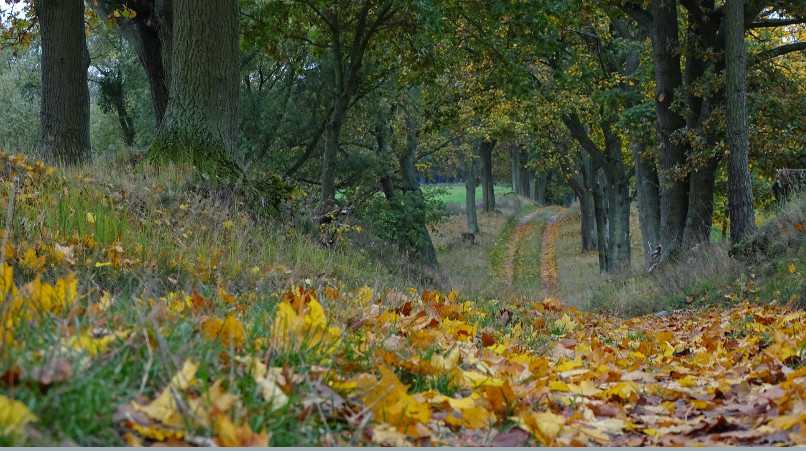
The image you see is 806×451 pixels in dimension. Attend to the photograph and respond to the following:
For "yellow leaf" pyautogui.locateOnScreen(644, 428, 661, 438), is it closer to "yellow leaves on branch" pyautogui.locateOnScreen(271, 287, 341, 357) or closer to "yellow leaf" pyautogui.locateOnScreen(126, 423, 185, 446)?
"yellow leaves on branch" pyautogui.locateOnScreen(271, 287, 341, 357)

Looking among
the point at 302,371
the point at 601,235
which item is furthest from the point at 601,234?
the point at 302,371

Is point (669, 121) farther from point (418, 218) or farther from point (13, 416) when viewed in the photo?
point (13, 416)

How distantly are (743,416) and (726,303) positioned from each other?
715cm

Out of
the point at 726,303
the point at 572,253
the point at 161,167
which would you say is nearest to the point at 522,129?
the point at 572,253

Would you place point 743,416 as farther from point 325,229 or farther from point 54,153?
point 54,153

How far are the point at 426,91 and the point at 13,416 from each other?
17585 millimetres

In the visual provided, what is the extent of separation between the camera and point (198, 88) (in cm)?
925

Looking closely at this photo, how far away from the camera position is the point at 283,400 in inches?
90.1

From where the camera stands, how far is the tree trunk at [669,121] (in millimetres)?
14031

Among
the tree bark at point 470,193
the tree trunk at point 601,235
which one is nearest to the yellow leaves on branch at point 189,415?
the tree trunk at point 601,235

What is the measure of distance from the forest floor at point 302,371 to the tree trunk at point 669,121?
8589mm

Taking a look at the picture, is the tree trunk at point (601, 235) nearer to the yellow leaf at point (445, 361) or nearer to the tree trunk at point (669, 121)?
the tree trunk at point (669, 121)

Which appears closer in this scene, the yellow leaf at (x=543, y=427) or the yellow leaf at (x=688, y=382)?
the yellow leaf at (x=543, y=427)

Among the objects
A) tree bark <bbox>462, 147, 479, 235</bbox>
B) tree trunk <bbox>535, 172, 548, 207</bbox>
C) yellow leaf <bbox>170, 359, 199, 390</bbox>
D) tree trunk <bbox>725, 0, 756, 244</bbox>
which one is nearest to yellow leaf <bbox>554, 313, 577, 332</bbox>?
tree trunk <bbox>725, 0, 756, 244</bbox>
